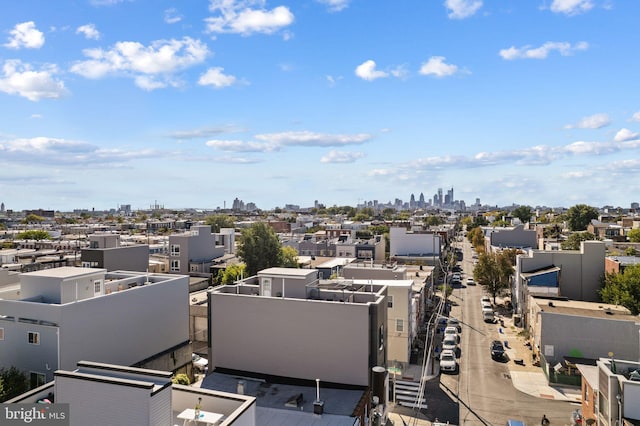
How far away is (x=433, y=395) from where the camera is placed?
94.3 ft

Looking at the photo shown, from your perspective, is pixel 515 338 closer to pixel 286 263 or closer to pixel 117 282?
pixel 286 263

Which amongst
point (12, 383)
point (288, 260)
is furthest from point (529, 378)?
point (12, 383)

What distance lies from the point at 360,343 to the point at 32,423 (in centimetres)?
1247

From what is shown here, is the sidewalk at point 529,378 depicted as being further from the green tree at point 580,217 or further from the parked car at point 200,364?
the green tree at point 580,217

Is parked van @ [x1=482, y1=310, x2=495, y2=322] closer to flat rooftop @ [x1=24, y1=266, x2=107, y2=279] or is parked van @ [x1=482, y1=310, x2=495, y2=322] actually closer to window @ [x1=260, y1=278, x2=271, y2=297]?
window @ [x1=260, y1=278, x2=271, y2=297]

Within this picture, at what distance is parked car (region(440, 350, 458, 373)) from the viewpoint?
107 ft

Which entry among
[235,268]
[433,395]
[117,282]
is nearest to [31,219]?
[235,268]

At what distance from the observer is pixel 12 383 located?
1961 cm

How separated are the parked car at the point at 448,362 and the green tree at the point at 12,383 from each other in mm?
26182

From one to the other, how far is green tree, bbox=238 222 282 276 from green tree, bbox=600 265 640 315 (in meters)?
34.4

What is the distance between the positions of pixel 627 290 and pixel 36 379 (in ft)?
143

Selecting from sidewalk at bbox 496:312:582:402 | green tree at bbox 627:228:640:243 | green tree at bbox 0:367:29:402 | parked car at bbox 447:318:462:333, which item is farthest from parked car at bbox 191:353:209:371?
green tree at bbox 627:228:640:243

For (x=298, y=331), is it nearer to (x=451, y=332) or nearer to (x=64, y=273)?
(x=64, y=273)

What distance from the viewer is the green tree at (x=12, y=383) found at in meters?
18.9
